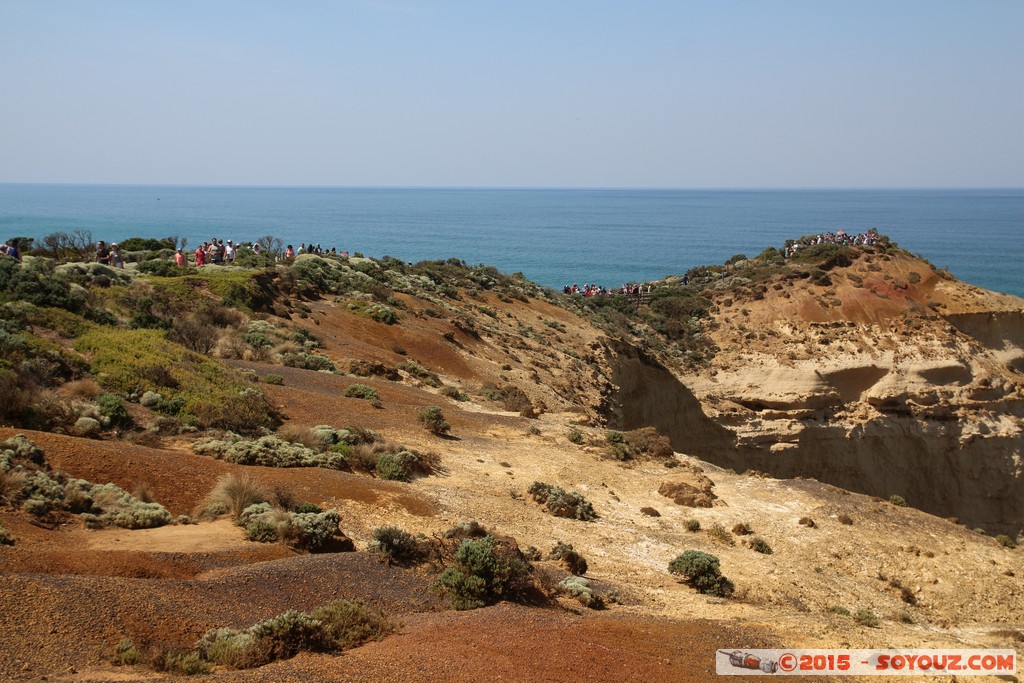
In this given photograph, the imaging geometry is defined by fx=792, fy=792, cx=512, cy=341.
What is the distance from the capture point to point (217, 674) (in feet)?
23.2

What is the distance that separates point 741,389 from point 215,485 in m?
30.2

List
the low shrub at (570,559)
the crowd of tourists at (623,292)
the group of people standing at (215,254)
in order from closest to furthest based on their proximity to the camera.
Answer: the low shrub at (570,559), the group of people standing at (215,254), the crowd of tourists at (623,292)

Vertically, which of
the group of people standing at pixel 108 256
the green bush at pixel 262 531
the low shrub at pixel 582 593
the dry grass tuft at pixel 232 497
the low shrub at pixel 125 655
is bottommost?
the low shrub at pixel 582 593

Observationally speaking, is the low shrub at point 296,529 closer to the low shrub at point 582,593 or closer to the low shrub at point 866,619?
the low shrub at point 582,593

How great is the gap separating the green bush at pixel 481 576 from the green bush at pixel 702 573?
3.34 meters

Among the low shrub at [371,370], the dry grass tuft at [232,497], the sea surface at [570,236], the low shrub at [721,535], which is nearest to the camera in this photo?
the dry grass tuft at [232,497]

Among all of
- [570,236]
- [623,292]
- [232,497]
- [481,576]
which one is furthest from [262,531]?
[570,236]

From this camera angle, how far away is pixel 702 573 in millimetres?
12461

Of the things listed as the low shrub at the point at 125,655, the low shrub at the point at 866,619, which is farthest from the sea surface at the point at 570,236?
the low shrub at the point at 125,655

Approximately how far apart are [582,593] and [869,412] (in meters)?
30.4

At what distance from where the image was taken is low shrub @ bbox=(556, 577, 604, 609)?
1072 cm

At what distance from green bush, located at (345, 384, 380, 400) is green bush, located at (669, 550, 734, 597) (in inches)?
377

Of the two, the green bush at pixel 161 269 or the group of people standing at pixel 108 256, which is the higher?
the group of people standing at pixel 108 256

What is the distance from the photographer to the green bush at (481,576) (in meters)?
9.85
